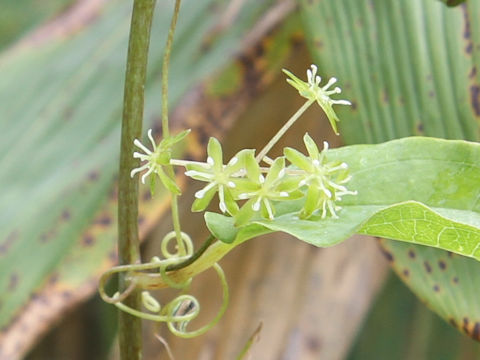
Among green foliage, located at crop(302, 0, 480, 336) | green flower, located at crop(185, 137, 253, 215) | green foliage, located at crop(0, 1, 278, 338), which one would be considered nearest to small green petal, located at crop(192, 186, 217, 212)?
green flower, located at crop(185, 137, 253, 215)

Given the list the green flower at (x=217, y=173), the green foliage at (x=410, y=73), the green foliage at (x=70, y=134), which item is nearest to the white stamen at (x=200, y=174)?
the green flower at (x=217, y=173)

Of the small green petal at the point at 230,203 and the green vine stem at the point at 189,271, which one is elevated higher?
the small green petal at the point at 230,203

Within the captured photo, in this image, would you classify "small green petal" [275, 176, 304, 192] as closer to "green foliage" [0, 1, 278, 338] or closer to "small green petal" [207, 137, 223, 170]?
"small green petal" [207, 137, 223, 170]

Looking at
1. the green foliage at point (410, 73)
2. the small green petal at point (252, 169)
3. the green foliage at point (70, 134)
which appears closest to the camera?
the small green petal at point (252, 169)

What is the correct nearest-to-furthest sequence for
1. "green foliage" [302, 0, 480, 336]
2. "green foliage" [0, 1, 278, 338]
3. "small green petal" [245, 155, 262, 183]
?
"small green petal" [245, 155, 262, 183], "green foliage" [302, 0, 480, 336], "green foliage" [0, 1, 278, 338]

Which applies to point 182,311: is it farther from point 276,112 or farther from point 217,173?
point 276,112

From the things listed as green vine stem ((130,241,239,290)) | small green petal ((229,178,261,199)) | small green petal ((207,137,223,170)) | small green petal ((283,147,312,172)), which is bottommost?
green vine stem ((130,241,239,290))

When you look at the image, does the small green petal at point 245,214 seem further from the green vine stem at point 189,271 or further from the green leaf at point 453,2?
the green leaf at point 453,2

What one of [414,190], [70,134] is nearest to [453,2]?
[414,190]
